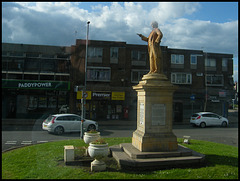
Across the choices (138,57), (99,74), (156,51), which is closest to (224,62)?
(138,57)

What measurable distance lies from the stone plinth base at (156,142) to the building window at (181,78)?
2379cm

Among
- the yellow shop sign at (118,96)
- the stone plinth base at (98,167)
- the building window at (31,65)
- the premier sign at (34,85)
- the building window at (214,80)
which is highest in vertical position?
the building window at (31,65)

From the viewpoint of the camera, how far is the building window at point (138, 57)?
2980 centimetres

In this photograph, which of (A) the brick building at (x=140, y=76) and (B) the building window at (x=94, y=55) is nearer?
(A) the brick building at (x=140, y=76)

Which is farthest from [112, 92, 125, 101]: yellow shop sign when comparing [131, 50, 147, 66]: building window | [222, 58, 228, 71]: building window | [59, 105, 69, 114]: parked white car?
[222, 58, 228, 71]: building window

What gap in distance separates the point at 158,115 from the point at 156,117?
0.36ft

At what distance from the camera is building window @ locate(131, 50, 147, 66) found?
29797 millimetres

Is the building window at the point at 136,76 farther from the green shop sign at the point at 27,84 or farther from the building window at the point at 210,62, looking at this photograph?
the building window at the point at 210,62

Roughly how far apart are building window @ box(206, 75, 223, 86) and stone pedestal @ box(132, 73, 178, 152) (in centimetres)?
2606

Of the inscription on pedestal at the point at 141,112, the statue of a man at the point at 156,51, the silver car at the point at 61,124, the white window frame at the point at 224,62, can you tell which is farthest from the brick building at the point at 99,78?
the statue of a man at the point at 156,51

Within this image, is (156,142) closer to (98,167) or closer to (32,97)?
(98,167)

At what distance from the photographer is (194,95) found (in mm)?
30672

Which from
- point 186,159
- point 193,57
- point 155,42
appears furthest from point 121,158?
point 193,57

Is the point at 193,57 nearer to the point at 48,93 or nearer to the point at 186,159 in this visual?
the point at 48,93
